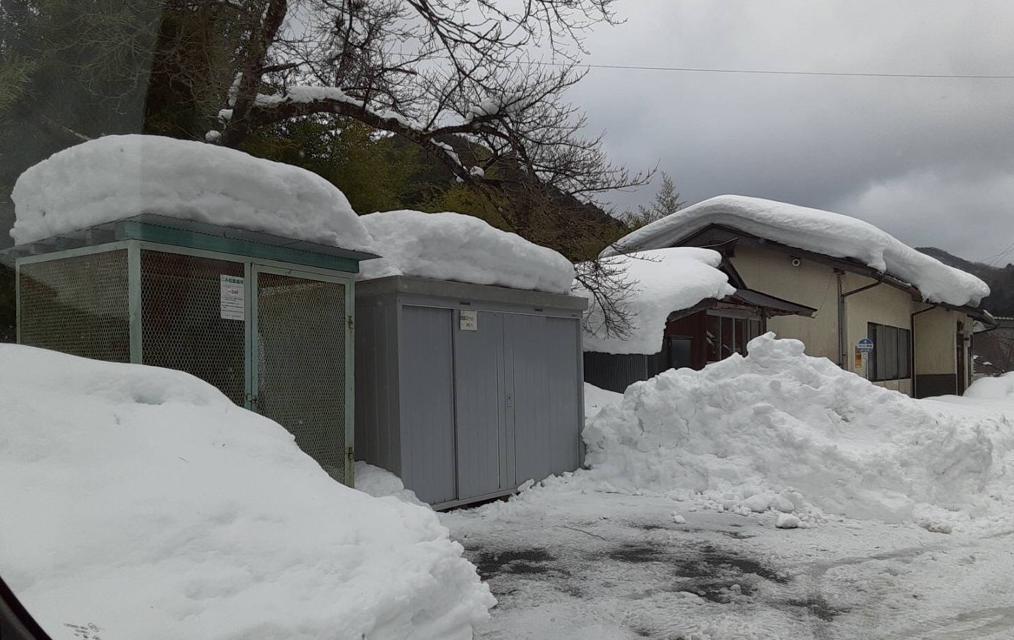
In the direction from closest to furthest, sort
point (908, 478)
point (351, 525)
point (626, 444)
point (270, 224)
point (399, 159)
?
point (351, 525)
point (270, 224)
point (908, 478)
point (626, 444)
point (399, 159)

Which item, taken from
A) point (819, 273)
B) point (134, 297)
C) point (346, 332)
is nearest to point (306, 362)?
point (346, 332)

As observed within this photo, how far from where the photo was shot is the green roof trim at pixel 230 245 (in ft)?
13.4

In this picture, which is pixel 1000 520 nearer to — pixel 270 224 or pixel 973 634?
pixel 973 634

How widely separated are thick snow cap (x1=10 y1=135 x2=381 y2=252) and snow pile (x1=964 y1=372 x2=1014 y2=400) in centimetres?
1861

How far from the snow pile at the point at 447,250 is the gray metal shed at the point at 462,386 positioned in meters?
0.14

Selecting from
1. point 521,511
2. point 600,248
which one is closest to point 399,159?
point 600,248

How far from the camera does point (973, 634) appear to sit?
373 centimetres

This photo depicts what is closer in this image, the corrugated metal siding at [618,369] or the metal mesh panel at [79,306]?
the metal mesh panel at [79,306]

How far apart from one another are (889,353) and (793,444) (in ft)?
46.6

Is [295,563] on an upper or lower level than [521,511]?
upper

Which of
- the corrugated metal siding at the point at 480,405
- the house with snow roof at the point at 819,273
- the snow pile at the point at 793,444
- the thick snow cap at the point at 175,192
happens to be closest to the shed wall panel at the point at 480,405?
the corrugated metal siding at the point at 480,405

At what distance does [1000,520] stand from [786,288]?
11458 millimetres

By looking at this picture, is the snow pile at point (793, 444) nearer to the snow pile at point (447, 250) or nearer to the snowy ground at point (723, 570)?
the snowy ground at point (723, 570)

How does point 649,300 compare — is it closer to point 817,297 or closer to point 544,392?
point 544,392
